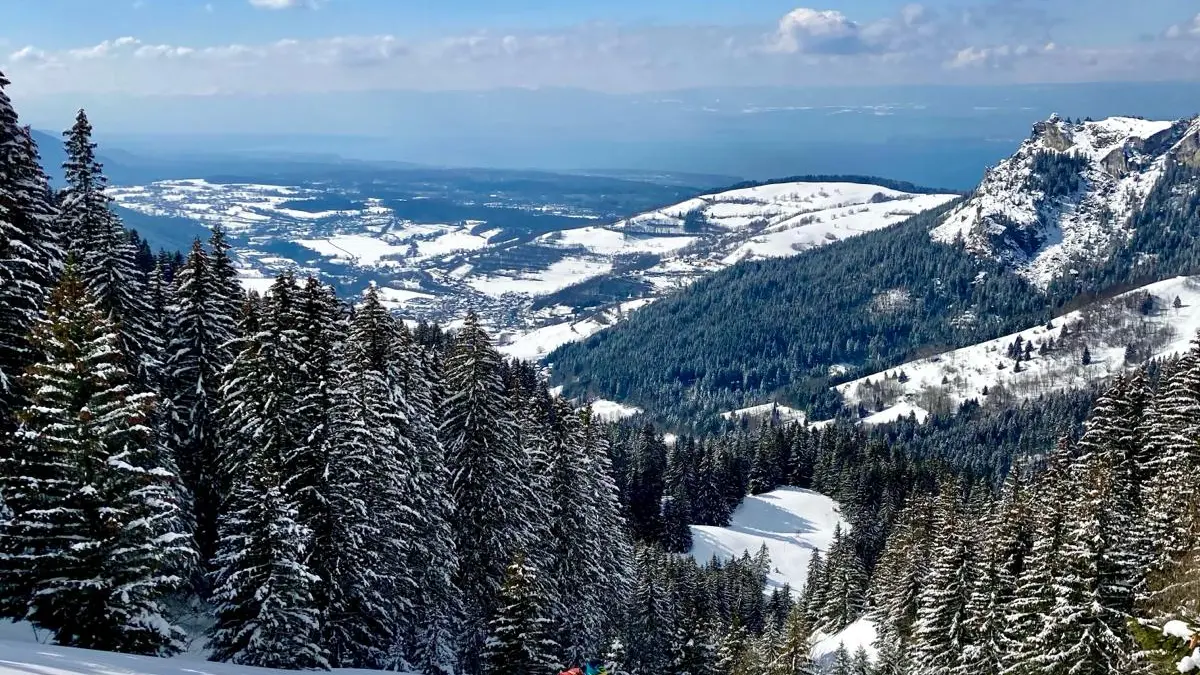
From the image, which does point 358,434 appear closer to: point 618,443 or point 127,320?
point 127,320

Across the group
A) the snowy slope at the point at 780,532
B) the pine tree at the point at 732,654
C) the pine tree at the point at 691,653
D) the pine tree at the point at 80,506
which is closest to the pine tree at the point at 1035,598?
the pine tree at the point at 691,653

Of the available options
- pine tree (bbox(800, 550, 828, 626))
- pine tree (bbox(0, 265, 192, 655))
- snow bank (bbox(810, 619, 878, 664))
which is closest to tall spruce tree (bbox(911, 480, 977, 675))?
snow bank (bbox(810, 619, 878, 664))

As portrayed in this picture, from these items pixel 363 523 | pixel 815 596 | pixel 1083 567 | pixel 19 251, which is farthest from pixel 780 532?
pixel 19 251

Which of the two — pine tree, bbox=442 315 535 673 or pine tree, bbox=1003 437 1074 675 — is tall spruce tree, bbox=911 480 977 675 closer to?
pine tree, bbox=1003 437 1074 675

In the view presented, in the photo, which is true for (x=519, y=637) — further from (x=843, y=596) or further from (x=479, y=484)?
(x=843, y=596)

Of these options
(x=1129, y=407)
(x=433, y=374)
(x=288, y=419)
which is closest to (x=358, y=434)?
(x=288, y=419)
